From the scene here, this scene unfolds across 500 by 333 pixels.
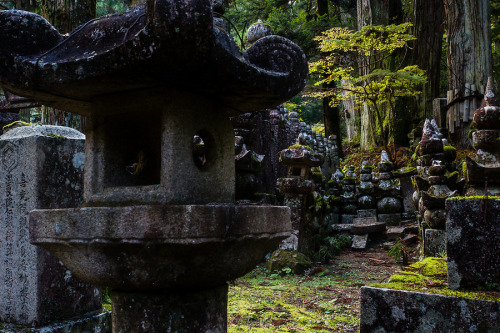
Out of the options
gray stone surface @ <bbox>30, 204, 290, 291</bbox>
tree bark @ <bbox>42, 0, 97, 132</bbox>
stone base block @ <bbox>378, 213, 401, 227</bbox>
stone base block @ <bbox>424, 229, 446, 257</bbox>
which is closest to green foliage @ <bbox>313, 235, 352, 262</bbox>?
stone base block @ <bbox>378, 213, 401, 227</bbox>

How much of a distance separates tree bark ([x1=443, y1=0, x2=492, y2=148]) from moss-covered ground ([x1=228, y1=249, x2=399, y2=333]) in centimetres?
727

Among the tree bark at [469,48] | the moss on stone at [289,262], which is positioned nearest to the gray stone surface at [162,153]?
the moss on stone at [289,262]

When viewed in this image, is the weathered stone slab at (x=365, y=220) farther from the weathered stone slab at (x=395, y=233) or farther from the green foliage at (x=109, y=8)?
the green foliage at (x=109, y=8)

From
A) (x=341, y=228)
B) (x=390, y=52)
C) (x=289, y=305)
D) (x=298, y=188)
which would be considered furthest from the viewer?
(x=390, y=52)

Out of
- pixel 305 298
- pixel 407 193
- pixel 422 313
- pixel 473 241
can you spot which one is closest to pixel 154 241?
pixel 422 313

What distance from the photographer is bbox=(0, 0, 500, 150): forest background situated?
1214 cm

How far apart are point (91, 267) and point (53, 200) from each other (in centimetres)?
125

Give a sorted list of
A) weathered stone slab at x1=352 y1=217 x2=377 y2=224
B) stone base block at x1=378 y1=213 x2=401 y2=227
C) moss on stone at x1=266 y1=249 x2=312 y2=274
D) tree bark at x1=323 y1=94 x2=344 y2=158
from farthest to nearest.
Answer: tree bark at x1=323 y1=94 x2=344 y2=158 < weathered stone slab at x1=352 y1=217 x2=377 y2=224 < stone base block at x1=378 y1=213 x2=401 y2=227 < moss on stone at x1=266 y1=249 x2=312 y2=274

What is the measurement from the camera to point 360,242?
8.75 metres

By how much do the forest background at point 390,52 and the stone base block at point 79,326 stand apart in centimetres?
705

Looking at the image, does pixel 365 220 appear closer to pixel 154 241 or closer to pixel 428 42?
pixel 428 42

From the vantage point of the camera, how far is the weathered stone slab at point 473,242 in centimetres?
248

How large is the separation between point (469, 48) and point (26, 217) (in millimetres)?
13269

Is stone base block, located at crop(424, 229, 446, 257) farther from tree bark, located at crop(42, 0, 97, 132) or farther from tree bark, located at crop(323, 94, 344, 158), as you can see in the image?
tree bark, located at crop(323, 94, 344, 158)
